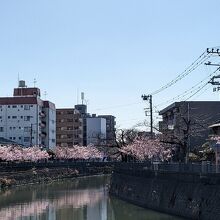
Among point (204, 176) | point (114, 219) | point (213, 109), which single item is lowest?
point (114, 219)

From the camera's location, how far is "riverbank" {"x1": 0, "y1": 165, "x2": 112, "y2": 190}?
234 feet

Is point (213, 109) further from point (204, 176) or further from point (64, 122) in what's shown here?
point (64, 122)

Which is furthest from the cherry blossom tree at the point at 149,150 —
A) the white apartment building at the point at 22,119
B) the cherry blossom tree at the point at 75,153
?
the white apartment building at the point at 22,119

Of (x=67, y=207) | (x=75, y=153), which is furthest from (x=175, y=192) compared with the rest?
(x=75, y=153)

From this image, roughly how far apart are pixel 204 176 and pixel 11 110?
103 metres

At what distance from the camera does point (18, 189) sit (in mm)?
66500

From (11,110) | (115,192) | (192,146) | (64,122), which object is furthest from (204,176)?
(64,122)

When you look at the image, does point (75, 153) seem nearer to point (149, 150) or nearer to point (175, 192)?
point (149, 150)

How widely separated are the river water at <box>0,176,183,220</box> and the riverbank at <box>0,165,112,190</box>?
966cm

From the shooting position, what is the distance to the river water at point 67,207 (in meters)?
38.7

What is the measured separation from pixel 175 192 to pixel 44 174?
51.1m

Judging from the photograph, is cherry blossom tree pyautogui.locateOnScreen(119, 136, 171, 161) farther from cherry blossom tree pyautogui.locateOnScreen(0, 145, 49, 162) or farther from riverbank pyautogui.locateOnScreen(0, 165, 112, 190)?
cherry blossom tree pyautogui.locateOnScreen(0, 145, 49, 162)

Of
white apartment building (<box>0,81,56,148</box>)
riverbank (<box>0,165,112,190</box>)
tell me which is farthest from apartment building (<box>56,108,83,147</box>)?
riverbank (<box>0,165,112,190</box>)

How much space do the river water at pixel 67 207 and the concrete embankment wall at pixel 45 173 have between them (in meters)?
10.5
